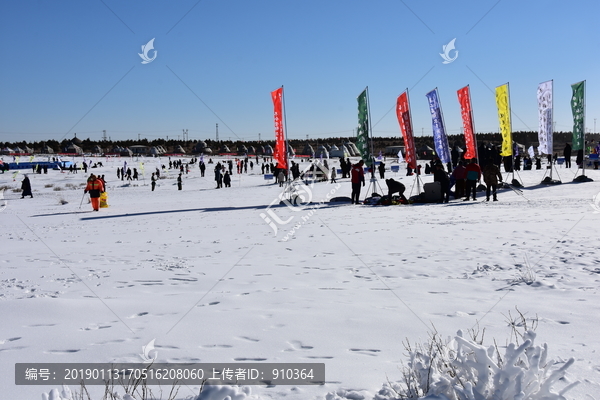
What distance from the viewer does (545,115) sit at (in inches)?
771

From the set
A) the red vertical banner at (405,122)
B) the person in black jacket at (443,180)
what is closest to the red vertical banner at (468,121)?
the red vertical banner at (405,122)

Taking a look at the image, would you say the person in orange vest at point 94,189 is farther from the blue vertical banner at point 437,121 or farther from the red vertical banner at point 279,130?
the blue vertical banner at point 437,121

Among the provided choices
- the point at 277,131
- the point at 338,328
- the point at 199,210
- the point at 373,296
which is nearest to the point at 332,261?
the point at 373,296

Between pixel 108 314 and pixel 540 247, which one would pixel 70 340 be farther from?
pixel 540 247

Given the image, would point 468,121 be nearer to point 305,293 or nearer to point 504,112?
point 504,112

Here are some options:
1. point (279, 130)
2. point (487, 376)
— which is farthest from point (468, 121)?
point (487, 376)

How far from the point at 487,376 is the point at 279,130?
58.3ft

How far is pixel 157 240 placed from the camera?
10.1 metres

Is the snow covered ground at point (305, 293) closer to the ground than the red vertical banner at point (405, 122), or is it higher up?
closer to the ground

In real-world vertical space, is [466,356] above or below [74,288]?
above

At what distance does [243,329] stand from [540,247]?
534cm

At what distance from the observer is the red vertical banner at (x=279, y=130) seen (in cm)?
1928

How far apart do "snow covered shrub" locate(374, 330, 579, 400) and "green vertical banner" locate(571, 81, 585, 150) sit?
67.7ft

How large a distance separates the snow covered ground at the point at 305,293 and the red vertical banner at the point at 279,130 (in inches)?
329
